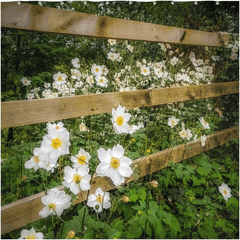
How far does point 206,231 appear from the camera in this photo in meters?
1.52

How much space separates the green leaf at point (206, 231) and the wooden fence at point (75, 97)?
57 cm

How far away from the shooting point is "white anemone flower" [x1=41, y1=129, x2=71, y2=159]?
76cm

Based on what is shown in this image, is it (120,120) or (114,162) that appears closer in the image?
(114,162)

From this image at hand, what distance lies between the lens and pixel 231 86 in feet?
8.16

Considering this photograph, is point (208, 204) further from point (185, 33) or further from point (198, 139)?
point (185, 33)

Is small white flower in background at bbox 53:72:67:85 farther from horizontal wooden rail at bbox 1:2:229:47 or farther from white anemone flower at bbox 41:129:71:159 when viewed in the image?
white anemone flower at bbox 41:129:71:159

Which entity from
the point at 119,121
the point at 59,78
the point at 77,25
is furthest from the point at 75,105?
the point at 59,78

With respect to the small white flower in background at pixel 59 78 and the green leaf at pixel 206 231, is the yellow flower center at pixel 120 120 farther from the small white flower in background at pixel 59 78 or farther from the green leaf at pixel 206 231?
the green leaf at pixel 206 231

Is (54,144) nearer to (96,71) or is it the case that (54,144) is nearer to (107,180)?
(107,180)

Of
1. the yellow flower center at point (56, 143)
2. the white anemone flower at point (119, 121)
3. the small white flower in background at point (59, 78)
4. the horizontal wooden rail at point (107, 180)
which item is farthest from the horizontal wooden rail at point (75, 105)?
the small white flower in background at point (59, 78)

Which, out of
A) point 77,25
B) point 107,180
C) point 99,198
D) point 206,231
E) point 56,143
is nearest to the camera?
point 56,143

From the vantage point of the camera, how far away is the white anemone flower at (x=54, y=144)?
2.50 feet

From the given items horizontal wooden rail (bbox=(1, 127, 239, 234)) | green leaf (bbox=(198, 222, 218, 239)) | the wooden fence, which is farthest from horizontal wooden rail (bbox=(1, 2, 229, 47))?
green leaf (bbox=(198, 222, 218, 239))

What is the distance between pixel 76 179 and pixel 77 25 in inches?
35.0
